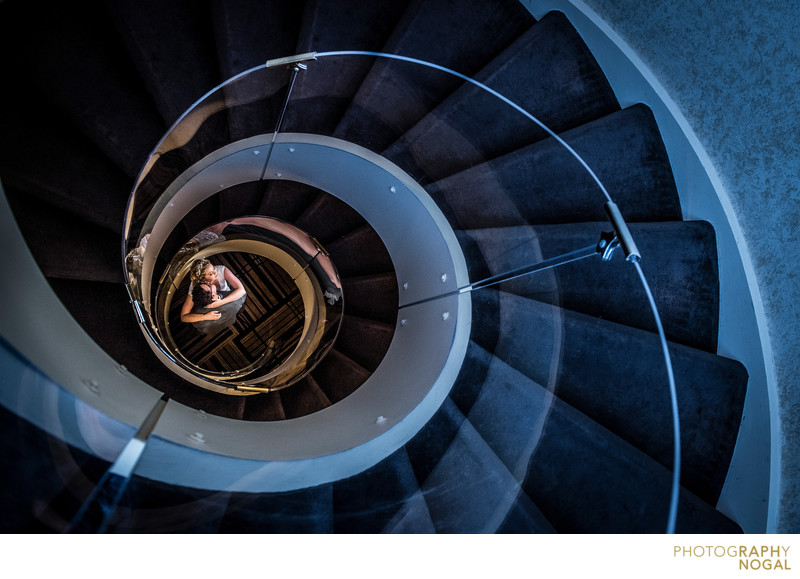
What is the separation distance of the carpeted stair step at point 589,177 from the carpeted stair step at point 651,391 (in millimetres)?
684

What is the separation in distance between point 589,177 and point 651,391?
121 centimetres

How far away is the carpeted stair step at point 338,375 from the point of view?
15.4 feet

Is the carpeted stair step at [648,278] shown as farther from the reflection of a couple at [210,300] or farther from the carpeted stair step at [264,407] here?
the reflection of a couple at [210,300]

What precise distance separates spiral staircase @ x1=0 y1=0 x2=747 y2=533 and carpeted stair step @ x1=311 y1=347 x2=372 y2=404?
1406mm

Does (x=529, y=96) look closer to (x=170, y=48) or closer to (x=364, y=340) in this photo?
(x=170, y=48)

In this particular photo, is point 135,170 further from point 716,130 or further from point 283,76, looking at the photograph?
point 716,130

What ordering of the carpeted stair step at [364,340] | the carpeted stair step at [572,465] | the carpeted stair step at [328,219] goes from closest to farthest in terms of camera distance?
1. the carpeted stair step at [572,465]
2. the carpeted stair step at [364,340]
3. the carpeted stair step at [328,219]

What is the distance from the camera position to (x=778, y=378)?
2.99 m

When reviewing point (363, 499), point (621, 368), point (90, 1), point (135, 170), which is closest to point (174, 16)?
point (90, 1)

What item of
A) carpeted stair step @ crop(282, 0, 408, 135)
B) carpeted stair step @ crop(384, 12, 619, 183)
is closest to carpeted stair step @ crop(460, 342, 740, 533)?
carpeted stair step @ crop(384, 12, 619, 183)

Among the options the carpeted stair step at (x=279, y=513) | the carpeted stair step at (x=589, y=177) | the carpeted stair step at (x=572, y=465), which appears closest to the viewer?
the carpeted stair step at (x=572, y=465)

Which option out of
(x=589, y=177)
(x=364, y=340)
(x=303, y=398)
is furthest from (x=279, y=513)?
(x=589, y=177)

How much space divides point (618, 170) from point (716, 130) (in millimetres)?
677

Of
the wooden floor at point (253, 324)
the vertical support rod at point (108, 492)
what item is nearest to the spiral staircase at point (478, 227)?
the vertical support rod at point (108, 492)
